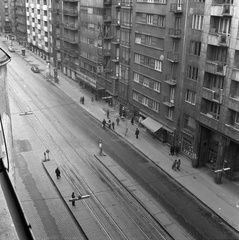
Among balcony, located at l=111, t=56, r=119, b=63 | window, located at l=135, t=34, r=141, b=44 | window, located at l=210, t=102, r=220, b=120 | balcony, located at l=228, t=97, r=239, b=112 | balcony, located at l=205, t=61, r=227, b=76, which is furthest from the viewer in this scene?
balcony, located at l=111, t=56, r=119, b=63

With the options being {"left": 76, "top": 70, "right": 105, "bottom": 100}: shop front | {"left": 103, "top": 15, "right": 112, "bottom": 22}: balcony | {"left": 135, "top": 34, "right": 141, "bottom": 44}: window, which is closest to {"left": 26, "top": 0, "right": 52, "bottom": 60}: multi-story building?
{"left": 76, "top": 70, "right": 105, "bottom": 100}: shop front

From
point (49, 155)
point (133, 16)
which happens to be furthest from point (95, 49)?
point (49, 155)

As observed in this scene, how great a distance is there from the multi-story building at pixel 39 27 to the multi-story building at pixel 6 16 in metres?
43.5

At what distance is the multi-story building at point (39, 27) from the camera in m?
103

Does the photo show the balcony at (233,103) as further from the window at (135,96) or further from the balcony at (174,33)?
the window at (135,96)

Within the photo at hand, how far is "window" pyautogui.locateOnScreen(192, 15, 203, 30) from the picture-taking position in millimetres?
39641

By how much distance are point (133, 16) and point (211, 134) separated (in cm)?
2363

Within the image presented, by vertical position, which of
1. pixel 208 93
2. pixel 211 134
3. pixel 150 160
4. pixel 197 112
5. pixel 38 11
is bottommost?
pixel 150 160

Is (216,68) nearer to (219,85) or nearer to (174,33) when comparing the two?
(219,85)

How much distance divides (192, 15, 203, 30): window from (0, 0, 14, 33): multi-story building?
140 m

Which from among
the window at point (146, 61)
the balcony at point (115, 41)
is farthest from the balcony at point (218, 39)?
the balcony at point (115, 41)

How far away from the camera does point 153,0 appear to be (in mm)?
48562

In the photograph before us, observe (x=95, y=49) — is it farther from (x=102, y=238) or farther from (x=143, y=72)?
(x=102, y=238)

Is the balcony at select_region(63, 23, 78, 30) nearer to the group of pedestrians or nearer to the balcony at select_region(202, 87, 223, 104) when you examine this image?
the balcony at select_region(202, 87, 223, 104)
